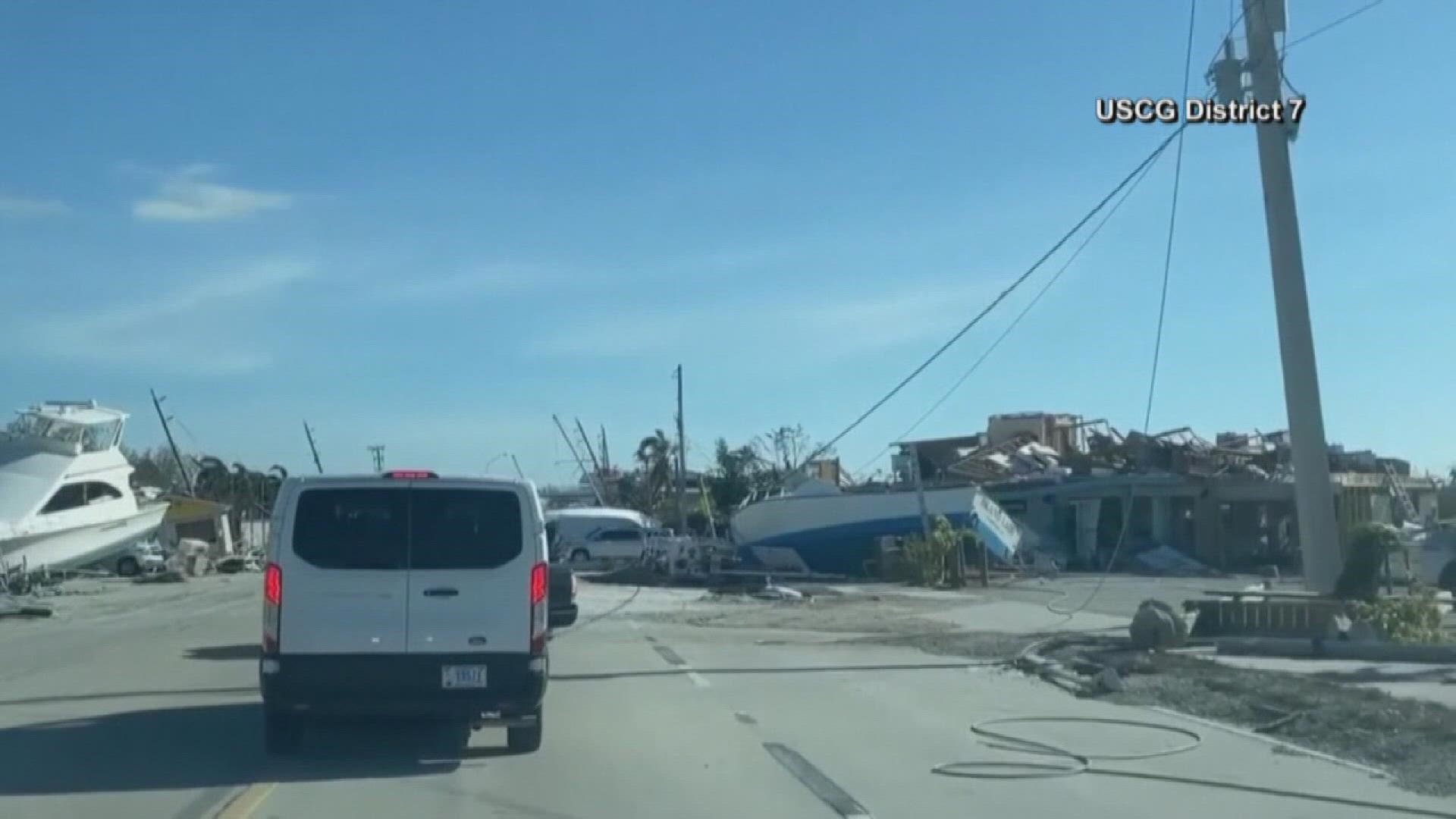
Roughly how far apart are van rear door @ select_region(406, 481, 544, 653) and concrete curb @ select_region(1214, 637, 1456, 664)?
1182 centimetres

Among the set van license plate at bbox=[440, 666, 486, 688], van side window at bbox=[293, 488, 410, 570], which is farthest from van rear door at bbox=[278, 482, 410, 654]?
van license plate at bbox=[440, 666, 486, 688]

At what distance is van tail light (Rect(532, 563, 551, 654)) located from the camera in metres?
12.2

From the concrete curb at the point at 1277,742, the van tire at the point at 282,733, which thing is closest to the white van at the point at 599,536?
the concrete curb at the point at 1277,742

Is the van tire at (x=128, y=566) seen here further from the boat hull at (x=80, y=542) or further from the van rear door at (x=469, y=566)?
the van rear door at (x=469, y=566)

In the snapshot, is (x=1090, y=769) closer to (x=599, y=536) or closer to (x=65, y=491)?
(x=65, y=491)

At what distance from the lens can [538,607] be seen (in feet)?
40.3

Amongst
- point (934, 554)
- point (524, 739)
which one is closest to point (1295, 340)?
point (524, 739)

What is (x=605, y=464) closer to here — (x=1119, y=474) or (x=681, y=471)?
(x=681, y=471)

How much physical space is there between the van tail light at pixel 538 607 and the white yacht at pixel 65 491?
132ft

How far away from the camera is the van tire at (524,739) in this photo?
42.0 feet

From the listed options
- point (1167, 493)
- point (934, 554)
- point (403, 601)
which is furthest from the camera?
point (1167, 493)

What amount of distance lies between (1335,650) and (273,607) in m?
13.6

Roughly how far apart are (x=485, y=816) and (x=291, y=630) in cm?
250

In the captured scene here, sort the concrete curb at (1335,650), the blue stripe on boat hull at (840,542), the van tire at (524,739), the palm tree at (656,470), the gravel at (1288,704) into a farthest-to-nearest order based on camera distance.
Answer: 1. the palm tree at (656,470)
2. the blue stripe on boat hull at (840,542)
3. the concrete curb at (1335,650)
4. the van tire at (524,739)
5. the gravel at (1288,704)
